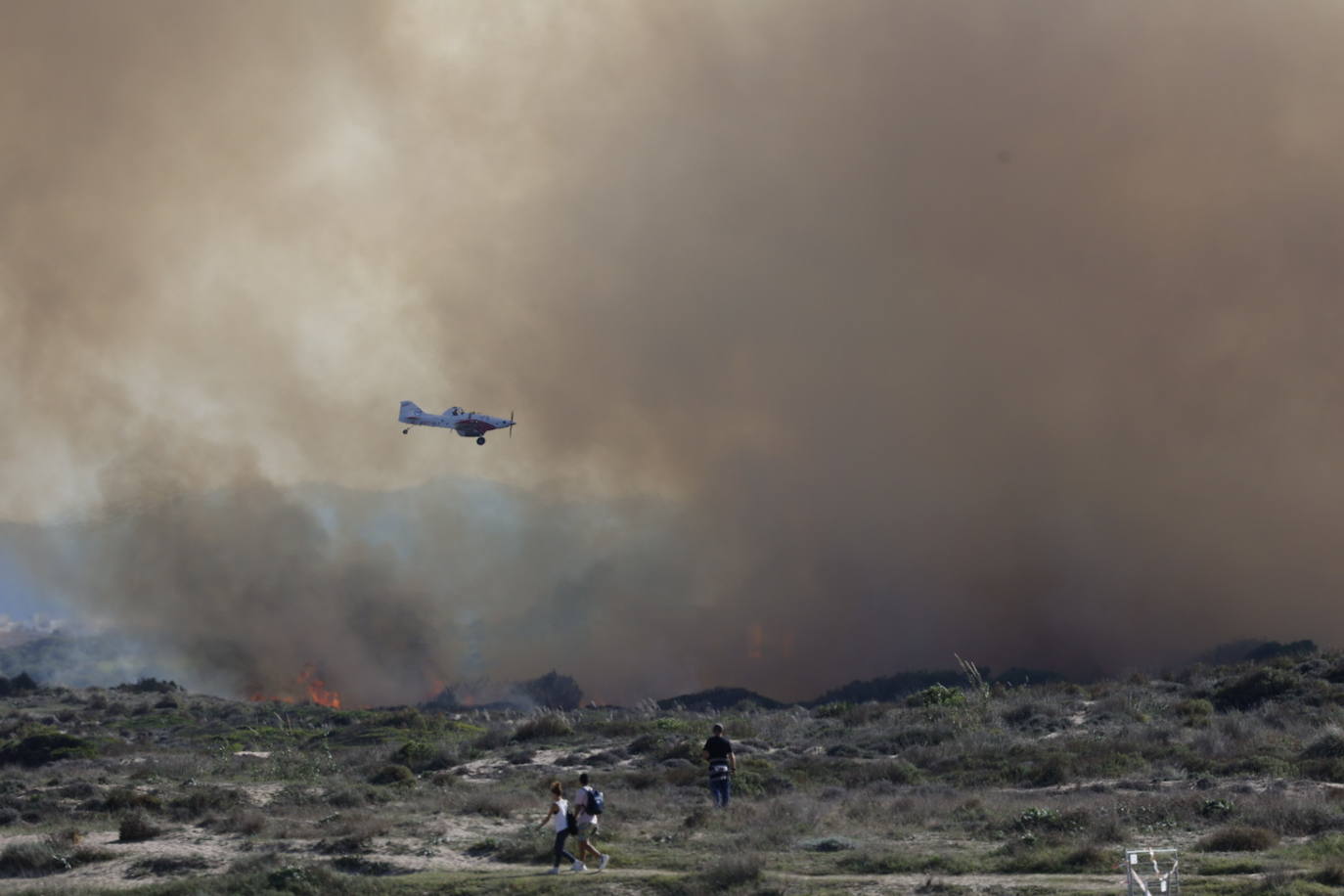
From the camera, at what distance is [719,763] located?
3722cm

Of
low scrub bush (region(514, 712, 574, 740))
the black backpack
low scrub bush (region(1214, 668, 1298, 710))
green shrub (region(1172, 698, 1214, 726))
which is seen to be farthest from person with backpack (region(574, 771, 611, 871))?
low scrub bush (region(1214, 668, 1298, 710))

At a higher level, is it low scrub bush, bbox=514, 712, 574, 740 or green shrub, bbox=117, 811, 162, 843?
low scrub bush, bbox=514, 712, 574, 740

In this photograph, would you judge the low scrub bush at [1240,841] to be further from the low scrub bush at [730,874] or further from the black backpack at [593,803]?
the black backpack at [593,803]

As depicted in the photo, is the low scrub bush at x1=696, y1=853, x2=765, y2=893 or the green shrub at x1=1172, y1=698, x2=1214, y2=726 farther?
the green shrub at x1=1172, y1=698, x2=1214, y2=726

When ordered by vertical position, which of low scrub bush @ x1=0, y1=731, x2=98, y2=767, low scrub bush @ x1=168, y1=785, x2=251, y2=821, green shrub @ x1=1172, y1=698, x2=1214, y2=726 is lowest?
low scrub bush @ x1=168, y1=785, x2=251, y2=821

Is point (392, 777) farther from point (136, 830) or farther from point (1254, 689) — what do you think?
point (1254, 689)

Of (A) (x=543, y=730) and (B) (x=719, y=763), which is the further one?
(A) (x=543, y=730)

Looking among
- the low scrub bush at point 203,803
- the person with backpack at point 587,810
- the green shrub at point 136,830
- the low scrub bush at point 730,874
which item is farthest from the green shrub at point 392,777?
the low scrub bush at point 730,874

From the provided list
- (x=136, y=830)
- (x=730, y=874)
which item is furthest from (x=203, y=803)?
(x=730, y=874)

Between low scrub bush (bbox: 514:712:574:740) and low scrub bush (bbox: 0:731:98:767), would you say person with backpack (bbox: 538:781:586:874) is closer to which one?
low scrub bush (bbox: 514:712:574:740)

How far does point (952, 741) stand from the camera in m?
55.9

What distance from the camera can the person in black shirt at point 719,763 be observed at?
36.8 meters

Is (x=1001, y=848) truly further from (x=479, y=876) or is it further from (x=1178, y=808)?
(x=479, y=876)

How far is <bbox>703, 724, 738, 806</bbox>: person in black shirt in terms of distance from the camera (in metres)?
36.8
